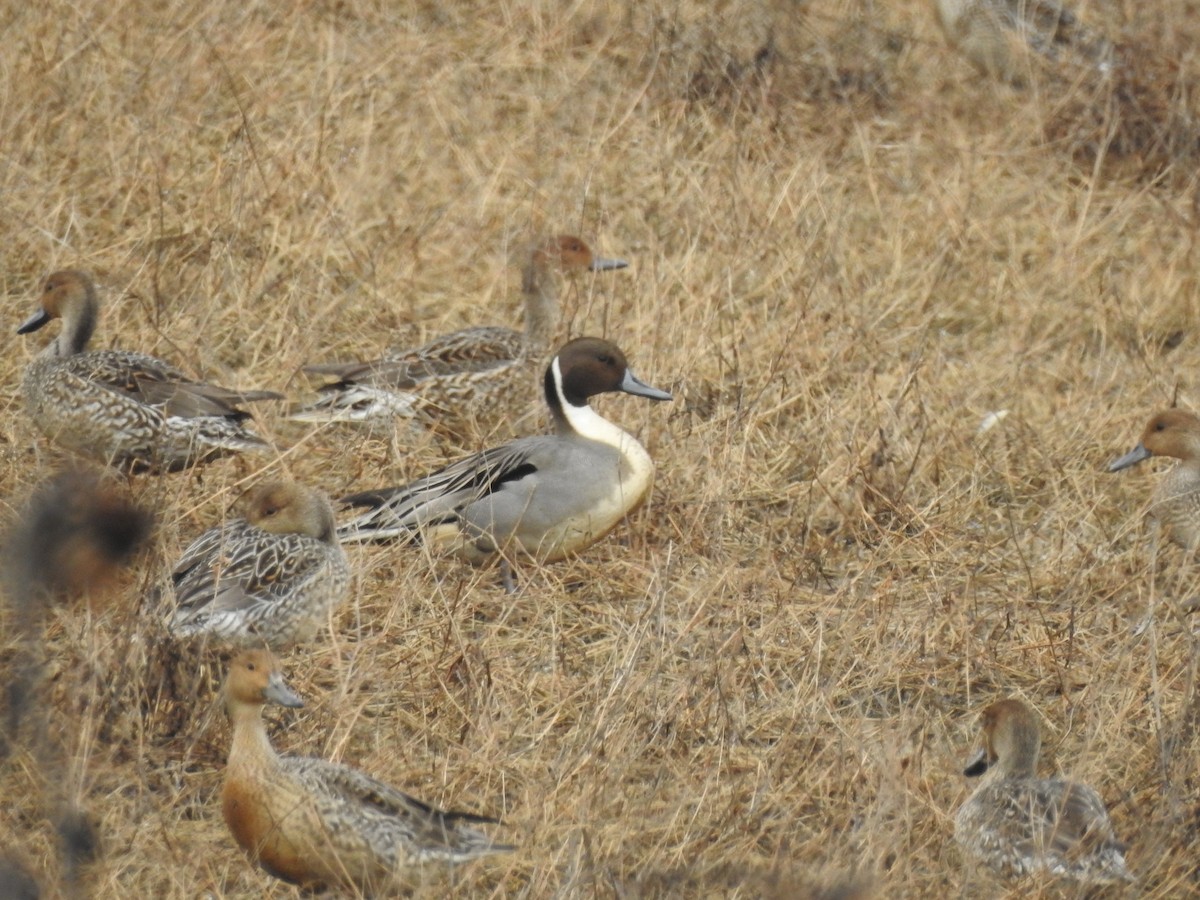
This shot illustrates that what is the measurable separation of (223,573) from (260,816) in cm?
106

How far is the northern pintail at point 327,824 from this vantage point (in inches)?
128

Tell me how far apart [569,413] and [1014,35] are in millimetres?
3812

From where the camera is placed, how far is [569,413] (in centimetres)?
535

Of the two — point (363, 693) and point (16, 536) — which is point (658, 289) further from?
A: point (16, 536)

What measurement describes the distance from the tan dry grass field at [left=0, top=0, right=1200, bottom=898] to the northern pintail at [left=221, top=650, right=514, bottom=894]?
0.10 meters

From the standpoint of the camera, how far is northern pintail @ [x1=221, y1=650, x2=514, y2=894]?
3.26 meters

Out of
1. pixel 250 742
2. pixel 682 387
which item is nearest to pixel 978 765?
pixel 250 742

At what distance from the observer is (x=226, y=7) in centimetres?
750

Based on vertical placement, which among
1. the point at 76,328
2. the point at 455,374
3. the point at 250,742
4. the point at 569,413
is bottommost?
the point at 455,374

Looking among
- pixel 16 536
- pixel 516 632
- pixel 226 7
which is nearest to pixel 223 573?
pixel 516 632

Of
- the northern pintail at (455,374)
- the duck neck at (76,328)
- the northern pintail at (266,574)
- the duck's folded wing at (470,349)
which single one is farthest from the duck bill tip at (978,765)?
the duck neck at (76,328)

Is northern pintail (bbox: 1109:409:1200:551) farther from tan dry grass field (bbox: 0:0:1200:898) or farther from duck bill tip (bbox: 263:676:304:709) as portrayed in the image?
duck bill tip (bbox: 263:676:304:709)

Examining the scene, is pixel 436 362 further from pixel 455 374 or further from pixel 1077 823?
pixel 1077 823

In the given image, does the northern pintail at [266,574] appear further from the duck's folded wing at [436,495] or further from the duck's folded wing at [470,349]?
the duck's folded wing at [470,349]
